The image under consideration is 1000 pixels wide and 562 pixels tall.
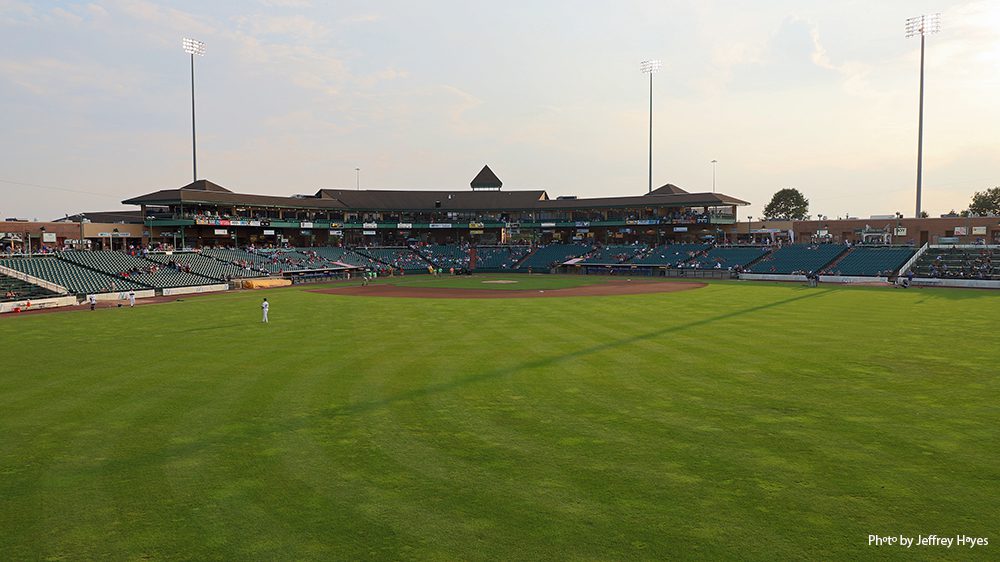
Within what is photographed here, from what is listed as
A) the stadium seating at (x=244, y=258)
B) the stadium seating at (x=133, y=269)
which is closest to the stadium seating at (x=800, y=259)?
the stadium seating at (x=244, y=258)

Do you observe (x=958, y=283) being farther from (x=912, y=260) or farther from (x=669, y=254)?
(x=669, y=254)

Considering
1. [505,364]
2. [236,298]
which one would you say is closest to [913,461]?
[505,364]

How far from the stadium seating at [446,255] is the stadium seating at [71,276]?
138 ft

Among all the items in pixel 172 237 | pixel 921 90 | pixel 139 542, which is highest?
pixel 921 90

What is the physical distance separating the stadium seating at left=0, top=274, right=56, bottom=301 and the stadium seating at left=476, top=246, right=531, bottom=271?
5221 cm

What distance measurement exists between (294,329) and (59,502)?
18.7 m

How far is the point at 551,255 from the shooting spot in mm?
88250

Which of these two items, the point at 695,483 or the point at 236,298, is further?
the point at 236,298

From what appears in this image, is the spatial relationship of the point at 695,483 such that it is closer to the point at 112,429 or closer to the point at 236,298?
the point at 112,429

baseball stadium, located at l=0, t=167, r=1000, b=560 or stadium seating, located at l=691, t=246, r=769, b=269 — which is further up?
stadium seating, located at l=691, t=246, r=769, b=269

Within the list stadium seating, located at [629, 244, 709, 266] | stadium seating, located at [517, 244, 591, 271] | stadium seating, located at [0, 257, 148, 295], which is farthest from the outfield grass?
stadium seating, located at [517, 244, 591, 271]

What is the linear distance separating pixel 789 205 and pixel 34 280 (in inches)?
5093

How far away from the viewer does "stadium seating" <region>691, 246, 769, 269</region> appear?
71250mm

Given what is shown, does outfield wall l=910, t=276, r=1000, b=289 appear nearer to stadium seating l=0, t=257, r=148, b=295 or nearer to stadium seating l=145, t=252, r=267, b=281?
stadium seating l=145, t=252, r=267, b=281
